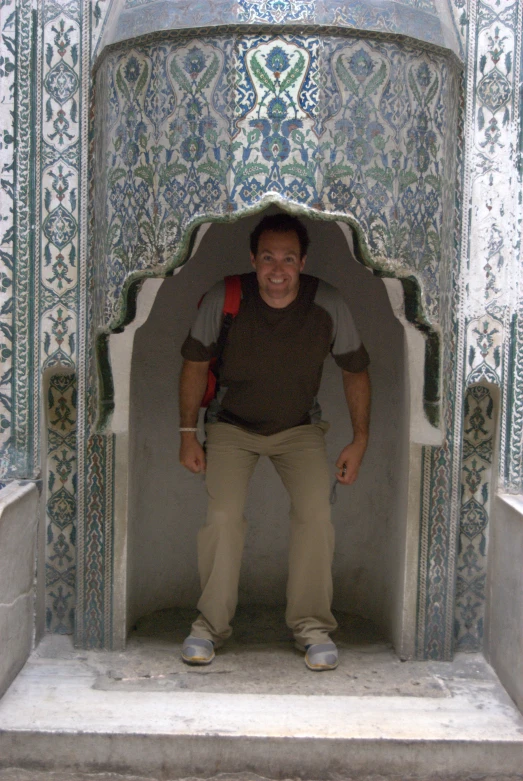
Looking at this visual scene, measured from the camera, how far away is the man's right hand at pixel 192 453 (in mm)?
4176

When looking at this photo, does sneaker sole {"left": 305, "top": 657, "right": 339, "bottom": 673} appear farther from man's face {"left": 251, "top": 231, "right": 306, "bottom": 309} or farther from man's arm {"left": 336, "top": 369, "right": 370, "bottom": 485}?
man's face {"left": 251, "top": 231, "right": 306, "bottom": 309}

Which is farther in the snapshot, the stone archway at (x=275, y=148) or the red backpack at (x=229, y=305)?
the red backpack at (x=229, y=305)

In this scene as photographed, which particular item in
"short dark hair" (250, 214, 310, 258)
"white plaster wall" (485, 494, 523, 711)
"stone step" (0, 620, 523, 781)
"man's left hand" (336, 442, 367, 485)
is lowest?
"stone step" (0, 620, 523, 781)

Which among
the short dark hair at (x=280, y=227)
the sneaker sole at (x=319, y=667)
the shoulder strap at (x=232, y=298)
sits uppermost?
the short dark hair at (x=280, y=227)

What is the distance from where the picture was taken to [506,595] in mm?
3965

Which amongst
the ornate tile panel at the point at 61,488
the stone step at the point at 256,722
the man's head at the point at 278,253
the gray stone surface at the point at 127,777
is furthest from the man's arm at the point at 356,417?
the gray stone surface at the point at 127,777

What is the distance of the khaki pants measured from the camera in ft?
13.5

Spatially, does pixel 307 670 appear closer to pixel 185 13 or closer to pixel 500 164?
pixel 500 164

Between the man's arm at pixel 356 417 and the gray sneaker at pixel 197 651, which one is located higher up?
the man's arm at pixel 356 417

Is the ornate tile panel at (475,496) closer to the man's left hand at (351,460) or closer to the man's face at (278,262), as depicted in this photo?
the man's left hand at (351,460)

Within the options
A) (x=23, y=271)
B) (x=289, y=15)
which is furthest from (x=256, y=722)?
(x=289, y=15)

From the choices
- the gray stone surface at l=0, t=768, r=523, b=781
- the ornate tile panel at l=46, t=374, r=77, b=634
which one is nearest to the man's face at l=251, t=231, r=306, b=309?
the ornate tile panel at l=46, t=374, r=77, b=634

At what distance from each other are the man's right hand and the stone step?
28.7 inches

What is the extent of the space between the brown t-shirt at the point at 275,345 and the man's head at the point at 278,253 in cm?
12
